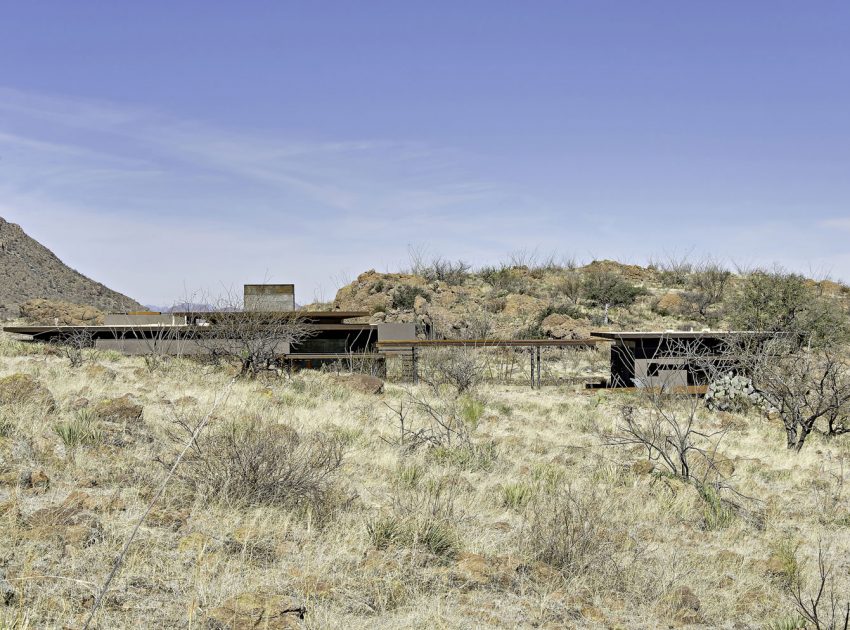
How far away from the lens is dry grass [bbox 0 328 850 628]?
464 centimetres

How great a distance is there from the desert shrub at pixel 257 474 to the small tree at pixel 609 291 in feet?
112

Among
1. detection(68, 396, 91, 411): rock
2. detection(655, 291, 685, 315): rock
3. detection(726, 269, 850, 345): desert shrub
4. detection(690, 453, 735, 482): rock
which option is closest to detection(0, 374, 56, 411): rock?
detection(68, 396, 91, 411): rock

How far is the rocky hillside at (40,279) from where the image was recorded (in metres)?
50.3

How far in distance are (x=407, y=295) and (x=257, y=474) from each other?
32.6 meters

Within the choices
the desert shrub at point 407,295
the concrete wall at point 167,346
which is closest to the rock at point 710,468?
the concrete wall at point 167,346

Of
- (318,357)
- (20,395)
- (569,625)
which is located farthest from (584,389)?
(569,625)

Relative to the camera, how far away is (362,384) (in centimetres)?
1633

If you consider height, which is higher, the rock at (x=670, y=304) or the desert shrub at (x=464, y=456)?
the rock at (x=670, y=304)

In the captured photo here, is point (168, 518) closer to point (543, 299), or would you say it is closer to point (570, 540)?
point (570, 540)

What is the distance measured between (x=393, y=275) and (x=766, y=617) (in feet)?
128

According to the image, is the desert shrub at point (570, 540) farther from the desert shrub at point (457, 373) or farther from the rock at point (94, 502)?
the desert shrub at point (457, 373)

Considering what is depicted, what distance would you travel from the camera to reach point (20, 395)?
967cm

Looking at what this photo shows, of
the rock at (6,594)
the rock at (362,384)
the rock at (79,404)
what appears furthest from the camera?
the rock at (362,384)

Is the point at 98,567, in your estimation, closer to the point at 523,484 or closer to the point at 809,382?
the point at 523,484
